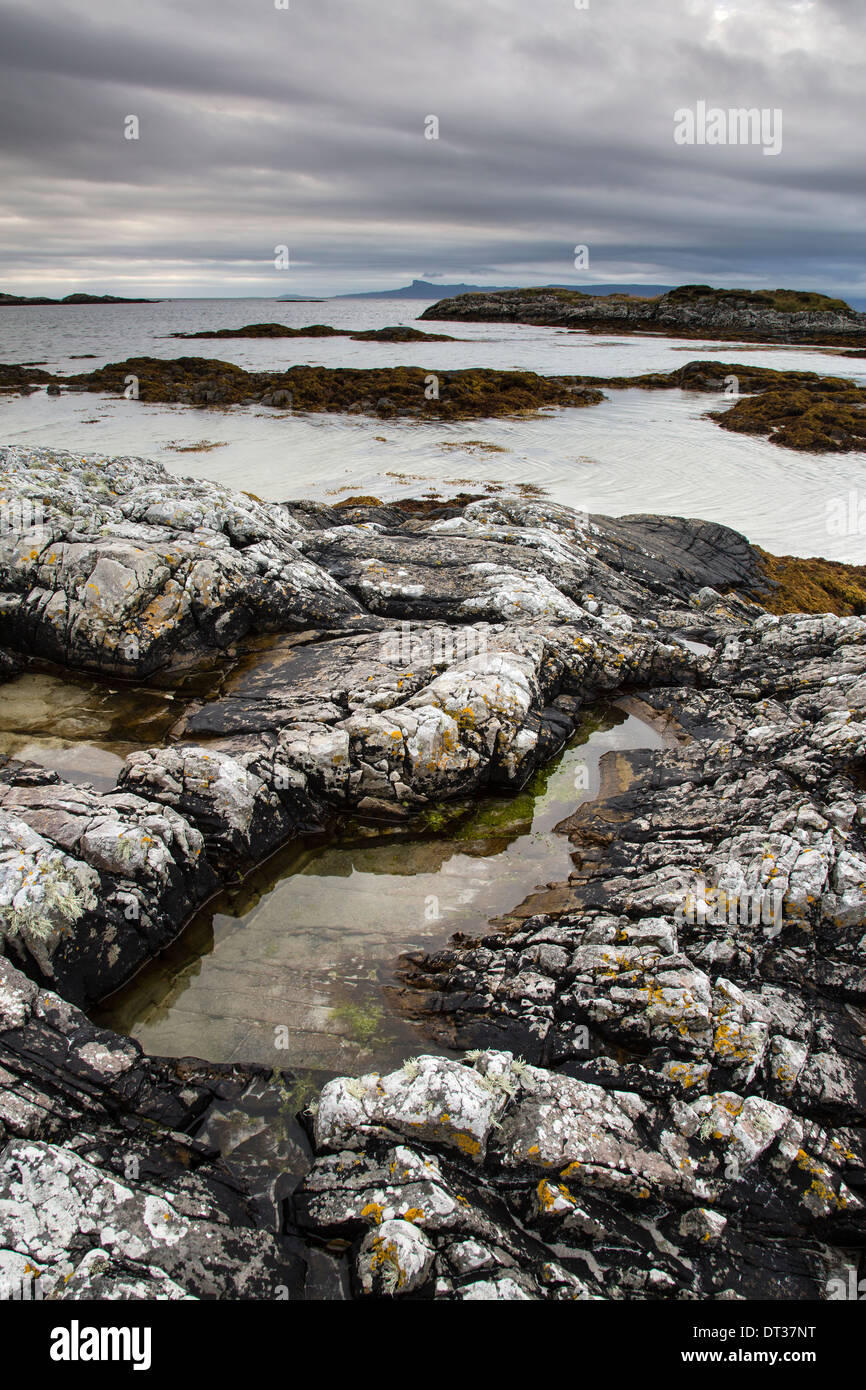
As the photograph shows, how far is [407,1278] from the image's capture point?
379 centimetres

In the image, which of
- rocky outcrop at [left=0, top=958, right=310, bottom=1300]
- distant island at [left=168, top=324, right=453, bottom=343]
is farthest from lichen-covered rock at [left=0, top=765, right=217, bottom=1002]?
distant island at [left=168, top=324, right=453, bottom=343]

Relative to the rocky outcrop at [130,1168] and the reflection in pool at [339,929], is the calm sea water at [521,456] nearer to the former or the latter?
the reflection in pool at [339,929]

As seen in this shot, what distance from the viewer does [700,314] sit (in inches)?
3770

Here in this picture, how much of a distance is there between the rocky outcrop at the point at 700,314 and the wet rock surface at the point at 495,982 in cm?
8961

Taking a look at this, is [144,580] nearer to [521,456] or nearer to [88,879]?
[88,879]

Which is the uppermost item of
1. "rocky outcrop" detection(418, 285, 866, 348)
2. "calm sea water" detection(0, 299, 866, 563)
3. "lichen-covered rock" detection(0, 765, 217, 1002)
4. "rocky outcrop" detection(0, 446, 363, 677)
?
"rocky outcrop" detection(418, 285, 866, 348)

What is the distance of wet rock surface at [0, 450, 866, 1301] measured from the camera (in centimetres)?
400

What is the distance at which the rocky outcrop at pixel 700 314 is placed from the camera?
8506cm

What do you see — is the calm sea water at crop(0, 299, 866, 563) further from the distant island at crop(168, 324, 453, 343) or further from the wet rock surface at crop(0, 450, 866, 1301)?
the distant island at crop(168, 324, 453, 343)

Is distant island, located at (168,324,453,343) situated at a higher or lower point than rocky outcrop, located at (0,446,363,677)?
higher

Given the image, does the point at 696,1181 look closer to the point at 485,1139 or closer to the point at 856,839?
the point at 485,1139

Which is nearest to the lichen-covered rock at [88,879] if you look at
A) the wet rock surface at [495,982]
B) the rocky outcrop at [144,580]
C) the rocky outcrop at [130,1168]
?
the wet rock surface at [495,982]

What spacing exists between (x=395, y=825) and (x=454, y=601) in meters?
4.65

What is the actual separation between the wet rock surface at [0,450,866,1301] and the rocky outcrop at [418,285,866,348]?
89606 millimetres
